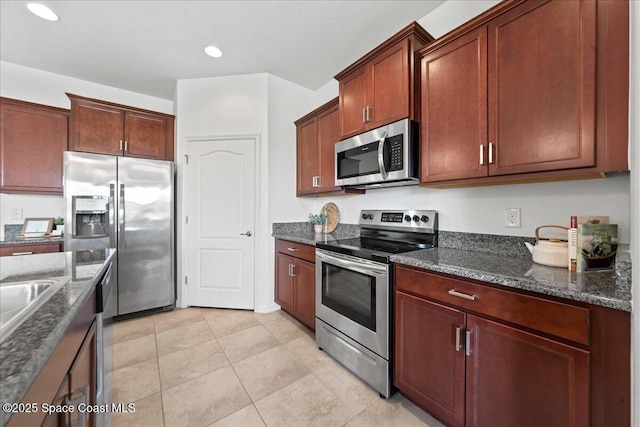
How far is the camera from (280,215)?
310 cm

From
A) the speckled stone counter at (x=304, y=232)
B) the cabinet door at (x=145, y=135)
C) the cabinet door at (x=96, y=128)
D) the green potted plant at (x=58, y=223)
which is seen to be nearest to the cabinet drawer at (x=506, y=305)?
the speckled stone counter at (x=304, y=232)

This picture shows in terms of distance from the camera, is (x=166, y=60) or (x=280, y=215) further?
(x=280, y=215)

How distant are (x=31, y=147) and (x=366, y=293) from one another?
12.2 ft

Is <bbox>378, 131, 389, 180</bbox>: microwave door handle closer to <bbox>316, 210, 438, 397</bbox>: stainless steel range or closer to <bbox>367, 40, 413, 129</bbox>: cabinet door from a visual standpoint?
<bbox>367, 40, 413, 129</bbox>: cabinet door

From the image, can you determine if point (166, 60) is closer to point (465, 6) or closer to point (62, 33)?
point (62, 33)

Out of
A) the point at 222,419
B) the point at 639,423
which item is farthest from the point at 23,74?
the point at 639,423

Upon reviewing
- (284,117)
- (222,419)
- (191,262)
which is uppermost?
(284,117)

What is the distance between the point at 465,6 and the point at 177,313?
3.92 meters

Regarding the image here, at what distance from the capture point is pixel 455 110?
1.57m

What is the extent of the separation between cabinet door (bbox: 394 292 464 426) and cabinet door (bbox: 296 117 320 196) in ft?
5.62

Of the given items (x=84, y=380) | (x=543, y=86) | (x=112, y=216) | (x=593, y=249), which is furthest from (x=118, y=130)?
(x=593, y=249)

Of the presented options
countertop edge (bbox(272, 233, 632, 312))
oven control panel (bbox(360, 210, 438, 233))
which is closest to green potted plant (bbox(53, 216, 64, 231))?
oven control panel (bbox(360, 210, 438, 233))

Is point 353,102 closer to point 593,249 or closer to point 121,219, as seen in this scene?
point 593,249

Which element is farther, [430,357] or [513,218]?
[513,218]
